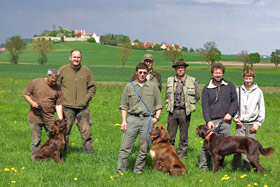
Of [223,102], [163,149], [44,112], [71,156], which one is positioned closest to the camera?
[163,149]

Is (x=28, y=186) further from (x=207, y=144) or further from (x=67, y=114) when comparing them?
(x=207, y=144)

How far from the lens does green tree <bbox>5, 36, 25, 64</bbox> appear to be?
92312mm

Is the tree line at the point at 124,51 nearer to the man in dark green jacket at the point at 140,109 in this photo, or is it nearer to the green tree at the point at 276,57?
the green tree at the point at 276,57

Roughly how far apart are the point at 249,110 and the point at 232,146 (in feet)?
3.33

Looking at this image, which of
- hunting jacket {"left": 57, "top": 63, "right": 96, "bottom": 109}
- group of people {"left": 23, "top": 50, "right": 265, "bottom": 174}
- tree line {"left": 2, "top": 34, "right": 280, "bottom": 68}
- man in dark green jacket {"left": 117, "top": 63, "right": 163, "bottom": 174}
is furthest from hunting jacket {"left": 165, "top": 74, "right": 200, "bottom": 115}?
tree line {"left": 2, "top": 34, "right": 280, "bottom": 68}

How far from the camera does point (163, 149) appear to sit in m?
6.41

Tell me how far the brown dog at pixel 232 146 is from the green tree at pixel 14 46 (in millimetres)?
92697

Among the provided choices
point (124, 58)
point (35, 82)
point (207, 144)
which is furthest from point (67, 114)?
point (124, 58)

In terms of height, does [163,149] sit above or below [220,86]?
below

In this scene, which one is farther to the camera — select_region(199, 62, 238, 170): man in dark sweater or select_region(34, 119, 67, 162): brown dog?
select_region(34, 119, 67, 162): brown dog

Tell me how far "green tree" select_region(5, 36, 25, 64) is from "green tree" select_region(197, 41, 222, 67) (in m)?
54.6

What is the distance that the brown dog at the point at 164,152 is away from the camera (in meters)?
6.37

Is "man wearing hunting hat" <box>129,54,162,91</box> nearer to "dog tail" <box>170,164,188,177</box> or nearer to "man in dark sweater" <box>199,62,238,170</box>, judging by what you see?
"man in dark sweater" <box>199,62,238,170</box>

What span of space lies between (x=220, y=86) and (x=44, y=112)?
394 centimetres
